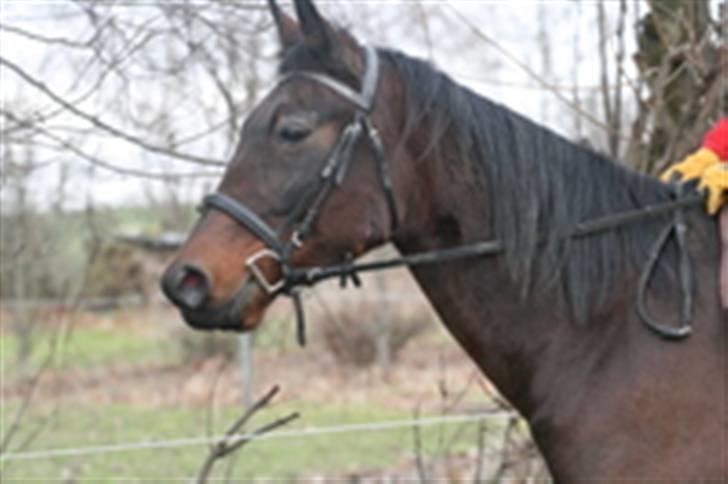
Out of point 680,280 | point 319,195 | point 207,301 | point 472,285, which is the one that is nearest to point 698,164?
point 680,280

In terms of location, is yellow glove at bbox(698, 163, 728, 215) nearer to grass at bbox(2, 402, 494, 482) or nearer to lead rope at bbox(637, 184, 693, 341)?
lead rope at bbox(637, 184, 693, 341)

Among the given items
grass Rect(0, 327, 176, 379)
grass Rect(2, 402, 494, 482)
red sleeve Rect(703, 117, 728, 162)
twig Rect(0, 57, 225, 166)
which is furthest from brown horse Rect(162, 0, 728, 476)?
grass Rect(0, 327, 176, 379)

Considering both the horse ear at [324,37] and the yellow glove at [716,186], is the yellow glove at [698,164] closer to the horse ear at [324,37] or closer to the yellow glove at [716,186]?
the yellow glove at [716,186]

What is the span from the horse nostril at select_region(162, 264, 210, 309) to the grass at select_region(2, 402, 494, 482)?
17.1 ft

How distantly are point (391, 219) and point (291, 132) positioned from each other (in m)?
0.36

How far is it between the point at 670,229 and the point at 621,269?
172 millimetres

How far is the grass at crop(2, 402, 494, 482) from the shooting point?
949cm

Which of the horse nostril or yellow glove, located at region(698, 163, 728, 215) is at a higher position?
yellow glove, located at region(698, 163, 728, 215)

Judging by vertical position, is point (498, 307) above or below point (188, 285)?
below

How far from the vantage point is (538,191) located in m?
3.42

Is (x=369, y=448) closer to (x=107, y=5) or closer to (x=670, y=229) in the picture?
(x=107, y=5)

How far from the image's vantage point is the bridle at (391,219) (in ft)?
10.8

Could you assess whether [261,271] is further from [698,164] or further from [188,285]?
[698,164]

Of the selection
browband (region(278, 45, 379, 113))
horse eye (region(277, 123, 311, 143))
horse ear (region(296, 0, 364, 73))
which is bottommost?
horse eye (region(277, 123, 311, 143))
